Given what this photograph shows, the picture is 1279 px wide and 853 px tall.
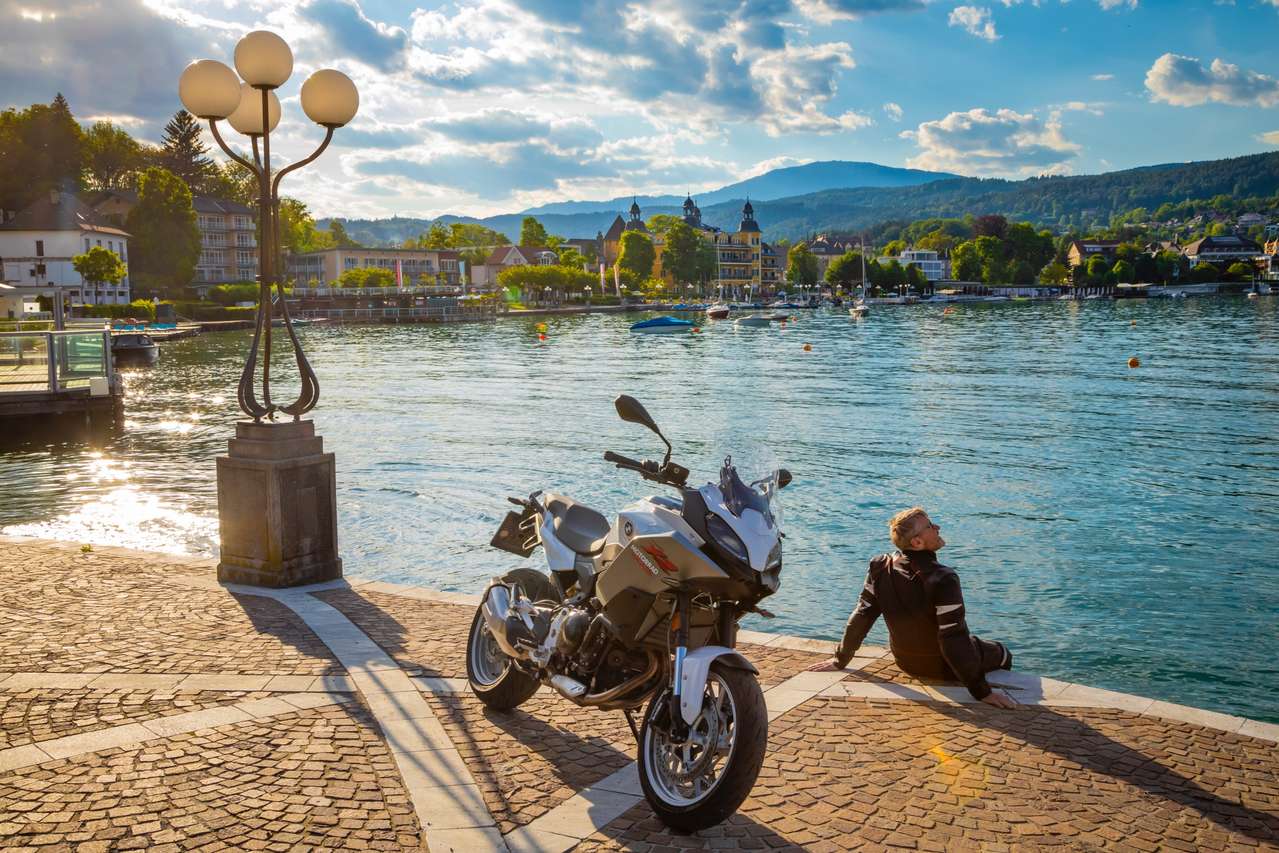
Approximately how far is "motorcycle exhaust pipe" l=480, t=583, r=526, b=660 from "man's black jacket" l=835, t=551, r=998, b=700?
7.20 ft

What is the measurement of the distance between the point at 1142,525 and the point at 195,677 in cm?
1356

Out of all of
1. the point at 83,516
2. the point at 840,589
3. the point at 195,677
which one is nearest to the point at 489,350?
the point at 83,516

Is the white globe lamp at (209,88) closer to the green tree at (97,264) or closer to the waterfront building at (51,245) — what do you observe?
the green tree at (97,264)

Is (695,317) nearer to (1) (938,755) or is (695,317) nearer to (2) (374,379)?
(2) (374,379)

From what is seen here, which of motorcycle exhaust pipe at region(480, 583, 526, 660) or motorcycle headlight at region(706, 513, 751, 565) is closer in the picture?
motorcycle headlight at region(706, 513, 751, 565)

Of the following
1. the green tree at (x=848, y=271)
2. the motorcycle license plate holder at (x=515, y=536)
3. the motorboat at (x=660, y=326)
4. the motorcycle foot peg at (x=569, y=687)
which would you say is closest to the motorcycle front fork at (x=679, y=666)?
the motorcycle foot peg at (x=569, y=687)

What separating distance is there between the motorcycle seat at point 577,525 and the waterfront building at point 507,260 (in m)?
178

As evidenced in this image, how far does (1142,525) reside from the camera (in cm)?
1564

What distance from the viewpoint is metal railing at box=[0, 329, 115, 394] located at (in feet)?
80.6

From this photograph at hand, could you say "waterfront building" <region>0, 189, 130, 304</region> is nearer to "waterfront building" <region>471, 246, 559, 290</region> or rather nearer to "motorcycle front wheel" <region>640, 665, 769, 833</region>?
"waterfront building" <region>471, 246, 559, 290</region>

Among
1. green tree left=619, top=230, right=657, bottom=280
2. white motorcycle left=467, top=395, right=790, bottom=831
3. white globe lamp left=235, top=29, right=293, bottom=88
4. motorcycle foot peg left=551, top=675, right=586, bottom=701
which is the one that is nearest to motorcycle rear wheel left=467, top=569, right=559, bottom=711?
white motorcycle left=467, top=395, right=790, bottom=831

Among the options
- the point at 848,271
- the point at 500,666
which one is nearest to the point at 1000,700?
the point at 500,666

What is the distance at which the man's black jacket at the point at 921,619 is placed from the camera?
6305mm

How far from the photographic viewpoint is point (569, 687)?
17.5 ft
